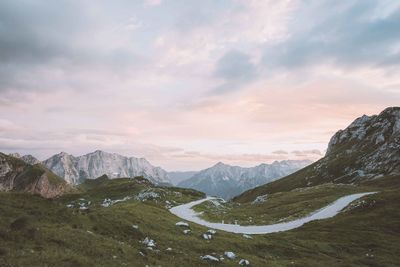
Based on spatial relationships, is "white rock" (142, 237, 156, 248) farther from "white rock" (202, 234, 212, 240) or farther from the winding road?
the winding road

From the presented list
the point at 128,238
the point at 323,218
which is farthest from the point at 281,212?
the point at 128,238

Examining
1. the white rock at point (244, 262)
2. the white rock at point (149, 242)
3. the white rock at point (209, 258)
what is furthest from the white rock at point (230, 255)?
the white rock at point (149, 242)

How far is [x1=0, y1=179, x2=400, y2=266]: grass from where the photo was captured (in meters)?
27.9

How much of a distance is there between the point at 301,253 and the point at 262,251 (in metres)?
5.28

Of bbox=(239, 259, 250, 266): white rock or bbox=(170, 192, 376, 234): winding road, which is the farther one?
bbox=(170, 192, 376, 234): winding road

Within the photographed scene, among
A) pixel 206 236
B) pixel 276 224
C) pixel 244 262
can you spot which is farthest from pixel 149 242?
pixel 276 224

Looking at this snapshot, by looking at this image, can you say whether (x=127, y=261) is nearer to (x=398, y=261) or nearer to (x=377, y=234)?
(x=398, y=261)

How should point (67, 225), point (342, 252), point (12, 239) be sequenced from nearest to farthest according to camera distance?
point (12, 239), point (67, 225), point (342, 252)

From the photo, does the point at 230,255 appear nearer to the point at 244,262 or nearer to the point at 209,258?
the point at 244,262

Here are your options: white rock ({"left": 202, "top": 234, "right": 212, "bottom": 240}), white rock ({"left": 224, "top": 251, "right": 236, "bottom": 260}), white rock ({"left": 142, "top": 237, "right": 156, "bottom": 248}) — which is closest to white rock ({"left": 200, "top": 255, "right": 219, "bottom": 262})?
white rock ({"left": 224, "top": 251, "right": 236, "bottom": 260})

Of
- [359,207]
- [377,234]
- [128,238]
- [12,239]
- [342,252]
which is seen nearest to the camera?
[12,239]

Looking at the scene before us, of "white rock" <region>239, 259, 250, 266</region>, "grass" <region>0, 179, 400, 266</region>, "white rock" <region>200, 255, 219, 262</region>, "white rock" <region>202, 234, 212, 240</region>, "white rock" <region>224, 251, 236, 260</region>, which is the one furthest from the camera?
"white rock" <region>202, 234, 212, 240</region>

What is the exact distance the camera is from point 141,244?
37.1 meters

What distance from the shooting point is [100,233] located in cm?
3653
